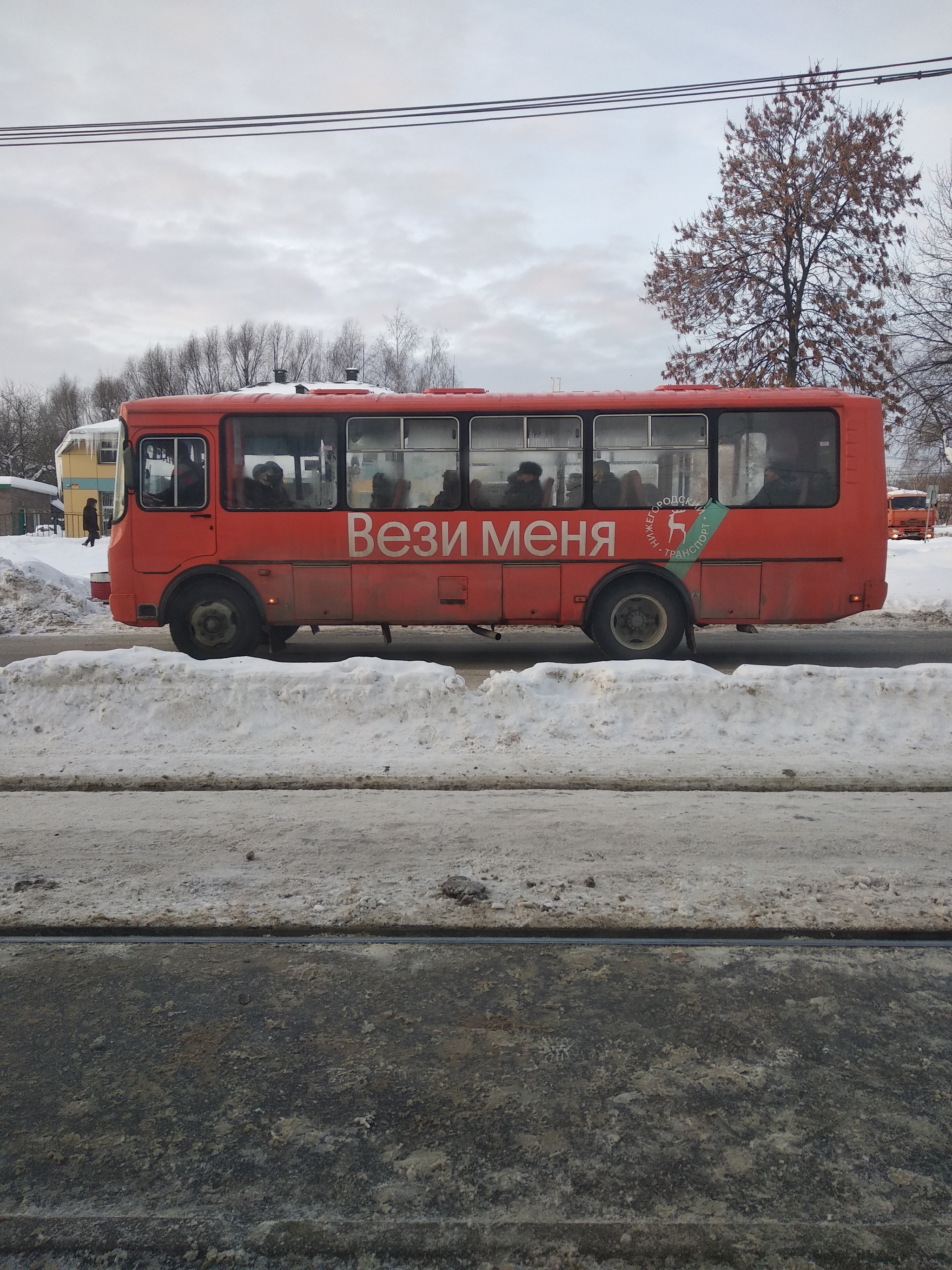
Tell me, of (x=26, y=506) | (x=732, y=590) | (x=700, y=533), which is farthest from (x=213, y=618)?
(x=26, y=506)

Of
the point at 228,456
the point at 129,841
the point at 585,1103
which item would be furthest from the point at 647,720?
the point at 228,456

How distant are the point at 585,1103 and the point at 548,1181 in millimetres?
330

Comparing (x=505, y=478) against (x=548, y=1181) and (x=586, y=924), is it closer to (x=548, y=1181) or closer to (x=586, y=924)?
(x=586, y=924)

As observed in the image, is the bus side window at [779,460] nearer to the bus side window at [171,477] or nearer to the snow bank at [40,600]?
the bus side window at [171,477]

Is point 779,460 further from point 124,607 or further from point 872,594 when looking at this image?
point 124,607

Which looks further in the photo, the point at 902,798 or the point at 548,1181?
Answer: the point at 902,798

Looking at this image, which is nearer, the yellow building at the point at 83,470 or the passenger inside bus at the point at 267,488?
the passenger inside bus at the point at 267,488

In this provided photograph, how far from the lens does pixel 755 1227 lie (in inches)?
83.7

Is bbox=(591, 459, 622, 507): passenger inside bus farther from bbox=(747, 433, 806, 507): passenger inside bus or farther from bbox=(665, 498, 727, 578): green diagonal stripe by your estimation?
bbox=(747, 433, 806, 507): passenger inside bus

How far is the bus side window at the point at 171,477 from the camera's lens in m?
10.4

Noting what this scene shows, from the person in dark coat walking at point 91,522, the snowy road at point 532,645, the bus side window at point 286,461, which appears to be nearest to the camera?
the bus side window at point 286,461

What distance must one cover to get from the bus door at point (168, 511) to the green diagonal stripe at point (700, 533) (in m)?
5.26

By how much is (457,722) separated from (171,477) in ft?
18.3

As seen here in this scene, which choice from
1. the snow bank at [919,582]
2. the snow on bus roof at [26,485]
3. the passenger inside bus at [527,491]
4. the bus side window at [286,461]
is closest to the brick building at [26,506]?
the snow on bus roof at [26,485]
